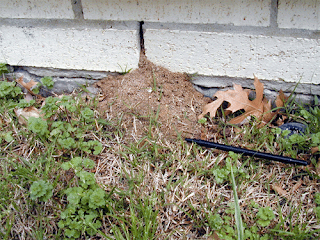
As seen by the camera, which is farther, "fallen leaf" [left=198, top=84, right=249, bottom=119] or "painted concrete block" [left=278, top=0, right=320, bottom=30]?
"fallen leaf" [left=198, top=84, right=249, bottom=119]

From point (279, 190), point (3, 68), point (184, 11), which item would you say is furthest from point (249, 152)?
point (3, 68)

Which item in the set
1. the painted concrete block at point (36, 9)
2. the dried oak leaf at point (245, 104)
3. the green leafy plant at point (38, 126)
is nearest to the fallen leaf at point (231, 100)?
the dried oak leaf at point (245, 104)

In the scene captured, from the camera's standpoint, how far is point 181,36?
187 cm

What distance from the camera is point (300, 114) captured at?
191 centimetres

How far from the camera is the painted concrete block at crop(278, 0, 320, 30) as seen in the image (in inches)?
65.6

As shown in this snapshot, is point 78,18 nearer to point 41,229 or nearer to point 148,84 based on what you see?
point 148,84

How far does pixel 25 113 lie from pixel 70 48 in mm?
549

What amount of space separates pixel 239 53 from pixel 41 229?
1565 mm

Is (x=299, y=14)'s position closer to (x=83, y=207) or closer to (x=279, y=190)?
(x=279, y=190)

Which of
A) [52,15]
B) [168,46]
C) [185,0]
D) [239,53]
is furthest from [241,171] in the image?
[52,15]

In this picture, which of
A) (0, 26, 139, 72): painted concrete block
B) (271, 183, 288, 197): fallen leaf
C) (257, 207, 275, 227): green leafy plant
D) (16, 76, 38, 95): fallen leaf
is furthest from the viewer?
(16, 76, 38, 95): fallen leaf

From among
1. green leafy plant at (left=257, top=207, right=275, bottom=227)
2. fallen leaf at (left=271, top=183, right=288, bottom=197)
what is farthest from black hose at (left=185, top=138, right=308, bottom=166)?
green leafy plant at (left=257, top=207, right=275, bottom=227)

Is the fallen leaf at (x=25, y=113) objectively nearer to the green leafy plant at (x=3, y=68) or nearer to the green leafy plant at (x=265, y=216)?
the green leafy plant at (x=3, y=68)

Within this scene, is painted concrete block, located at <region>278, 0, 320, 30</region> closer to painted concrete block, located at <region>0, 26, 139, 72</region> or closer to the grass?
the grass
